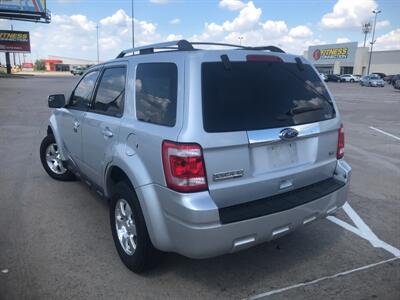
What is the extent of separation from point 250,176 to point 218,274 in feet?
3.44

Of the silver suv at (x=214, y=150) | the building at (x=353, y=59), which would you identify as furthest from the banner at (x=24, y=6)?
the silver suv at (x=214, y=150)

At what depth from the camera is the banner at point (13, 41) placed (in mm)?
61719

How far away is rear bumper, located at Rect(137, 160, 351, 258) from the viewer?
8.68 ft

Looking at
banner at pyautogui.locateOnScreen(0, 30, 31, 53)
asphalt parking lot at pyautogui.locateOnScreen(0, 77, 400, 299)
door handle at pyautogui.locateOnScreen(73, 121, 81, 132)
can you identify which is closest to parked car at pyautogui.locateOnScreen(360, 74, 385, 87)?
asphalt parking lot at pyautogui.locateOnScreen(0, 77, 400, 299)

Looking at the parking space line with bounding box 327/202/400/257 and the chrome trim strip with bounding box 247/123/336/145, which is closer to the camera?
the chrome trim strip with bounding box 247/123/336/145

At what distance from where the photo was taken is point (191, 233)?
8.75 ft

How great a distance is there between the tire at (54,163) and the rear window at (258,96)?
3.76 meters

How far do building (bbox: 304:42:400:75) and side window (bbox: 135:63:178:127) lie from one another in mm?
79842

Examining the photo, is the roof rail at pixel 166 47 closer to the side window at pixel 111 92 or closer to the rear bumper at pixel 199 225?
the side window at pixel 111 92

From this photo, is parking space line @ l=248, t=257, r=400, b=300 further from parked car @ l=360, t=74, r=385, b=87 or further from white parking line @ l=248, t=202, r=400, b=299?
parked car @ l=360, t=74, r=385, b=87

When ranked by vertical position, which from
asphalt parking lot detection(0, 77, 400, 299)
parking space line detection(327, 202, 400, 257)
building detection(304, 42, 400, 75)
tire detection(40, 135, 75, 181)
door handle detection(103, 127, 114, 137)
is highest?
building detection(304, 42, 400, 75)

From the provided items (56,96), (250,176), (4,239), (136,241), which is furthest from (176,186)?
(56,96)

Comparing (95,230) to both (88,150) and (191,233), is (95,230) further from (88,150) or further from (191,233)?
(191,233)

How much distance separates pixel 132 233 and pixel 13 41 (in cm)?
6922
